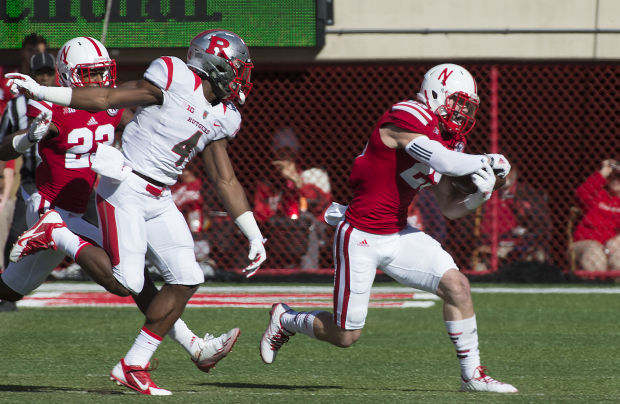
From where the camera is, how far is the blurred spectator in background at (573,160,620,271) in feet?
37.6

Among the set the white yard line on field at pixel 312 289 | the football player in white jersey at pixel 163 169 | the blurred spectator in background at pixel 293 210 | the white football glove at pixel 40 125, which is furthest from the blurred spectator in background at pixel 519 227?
the white football glove at pixel 40 125

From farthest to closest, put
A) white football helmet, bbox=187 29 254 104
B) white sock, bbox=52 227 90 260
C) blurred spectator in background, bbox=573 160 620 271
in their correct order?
blurred spectator in background, bbox=573 160 620 271, white sock, bbox=52 227 90 260, white football helmet, bbox=187 29 254 104

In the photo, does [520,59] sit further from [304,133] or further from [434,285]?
[434,285]

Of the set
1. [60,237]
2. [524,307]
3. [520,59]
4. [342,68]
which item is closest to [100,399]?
[60,237]

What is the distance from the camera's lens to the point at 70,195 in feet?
21.6

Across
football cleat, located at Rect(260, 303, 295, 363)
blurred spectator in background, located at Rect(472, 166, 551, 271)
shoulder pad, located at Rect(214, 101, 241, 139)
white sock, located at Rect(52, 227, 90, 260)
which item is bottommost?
blurred spectator in background, located at Rect(472, 166, 551, 271)

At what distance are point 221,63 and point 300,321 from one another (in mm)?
1503

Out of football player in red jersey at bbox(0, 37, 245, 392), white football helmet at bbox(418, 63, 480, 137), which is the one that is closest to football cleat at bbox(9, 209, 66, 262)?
football player in red jersey at bbox(0, 37, 245, 392)

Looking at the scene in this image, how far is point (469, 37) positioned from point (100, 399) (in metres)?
7.52

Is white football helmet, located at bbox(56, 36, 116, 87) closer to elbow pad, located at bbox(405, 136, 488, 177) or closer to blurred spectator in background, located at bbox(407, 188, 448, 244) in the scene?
elbow pad, located at bbox(405, 136, 488, 177)

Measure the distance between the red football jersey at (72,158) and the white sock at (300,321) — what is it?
1.39 meters

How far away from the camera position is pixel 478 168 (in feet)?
18.5

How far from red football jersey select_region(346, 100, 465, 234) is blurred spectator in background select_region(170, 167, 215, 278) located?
5725 mm

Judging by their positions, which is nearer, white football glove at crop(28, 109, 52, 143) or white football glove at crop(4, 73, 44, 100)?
white football glove at crop(4, 73, 44, 100)
